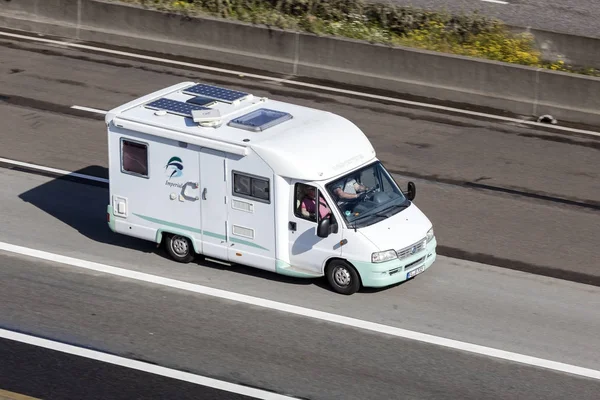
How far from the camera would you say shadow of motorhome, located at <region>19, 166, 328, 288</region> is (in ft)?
48.1

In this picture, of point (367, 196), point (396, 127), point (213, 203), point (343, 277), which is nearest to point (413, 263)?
point (343, 277)

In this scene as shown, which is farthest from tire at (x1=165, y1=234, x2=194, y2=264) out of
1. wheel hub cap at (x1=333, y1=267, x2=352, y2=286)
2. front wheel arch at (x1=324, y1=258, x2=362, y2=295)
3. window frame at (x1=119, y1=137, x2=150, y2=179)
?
wheel hub cap at (x1=333, y1=267, x2=352, y2=286)

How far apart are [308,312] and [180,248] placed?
92.1 inches

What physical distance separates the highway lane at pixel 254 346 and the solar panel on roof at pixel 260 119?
2.38m

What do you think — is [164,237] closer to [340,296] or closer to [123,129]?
[123,129]

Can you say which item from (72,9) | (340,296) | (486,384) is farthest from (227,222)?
(72,9)

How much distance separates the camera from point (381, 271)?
44.1ft

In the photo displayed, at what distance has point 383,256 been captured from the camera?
13469mm

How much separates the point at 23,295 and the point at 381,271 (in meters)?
4.72

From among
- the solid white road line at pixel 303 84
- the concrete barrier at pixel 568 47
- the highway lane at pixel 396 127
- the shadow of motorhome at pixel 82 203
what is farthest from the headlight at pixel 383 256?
the concrete barrier at pixel 568 47

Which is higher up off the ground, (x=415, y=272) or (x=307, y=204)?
(x=307, y=204)

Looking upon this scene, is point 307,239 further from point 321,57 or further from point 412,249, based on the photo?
point 321,57

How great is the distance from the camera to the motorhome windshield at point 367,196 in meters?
13.7

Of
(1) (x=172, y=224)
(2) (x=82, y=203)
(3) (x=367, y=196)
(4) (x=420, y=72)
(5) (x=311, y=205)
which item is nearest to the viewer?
(5) (x=311, y=205)
